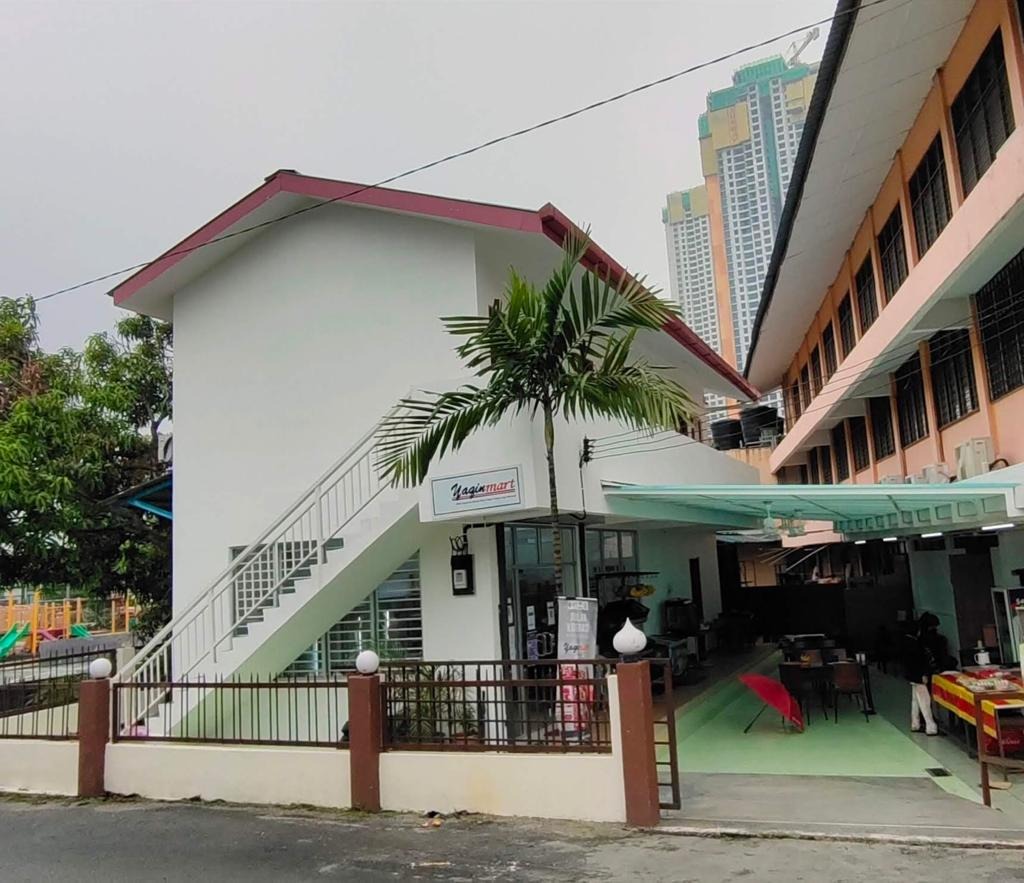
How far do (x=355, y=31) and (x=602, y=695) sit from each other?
9227 millimetres

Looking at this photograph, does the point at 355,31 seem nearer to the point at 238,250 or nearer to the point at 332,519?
the point at 238,250

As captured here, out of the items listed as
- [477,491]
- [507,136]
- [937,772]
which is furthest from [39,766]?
[937,772]

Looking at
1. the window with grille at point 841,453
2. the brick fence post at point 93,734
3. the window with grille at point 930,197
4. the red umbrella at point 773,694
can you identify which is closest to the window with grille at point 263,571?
the brick fence post at point 93,734

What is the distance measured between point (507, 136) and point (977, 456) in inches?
265

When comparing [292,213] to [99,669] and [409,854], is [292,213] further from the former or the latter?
[409,854]

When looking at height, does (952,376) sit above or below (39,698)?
above

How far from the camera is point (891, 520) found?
12.4 metres

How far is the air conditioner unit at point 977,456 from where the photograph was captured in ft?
32.8

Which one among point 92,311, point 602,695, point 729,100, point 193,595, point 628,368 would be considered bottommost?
point 602,695

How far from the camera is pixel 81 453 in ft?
44.9

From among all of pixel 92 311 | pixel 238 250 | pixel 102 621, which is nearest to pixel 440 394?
pixel 238 250

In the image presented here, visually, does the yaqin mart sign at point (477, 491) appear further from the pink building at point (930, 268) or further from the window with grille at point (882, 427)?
the window with grille at point (882, 427)

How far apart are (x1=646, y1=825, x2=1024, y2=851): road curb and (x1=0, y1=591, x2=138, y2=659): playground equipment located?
23537 mm

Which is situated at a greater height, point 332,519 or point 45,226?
point 45,226
